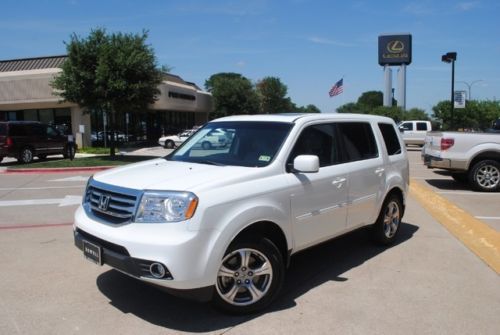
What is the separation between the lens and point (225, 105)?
59.2m

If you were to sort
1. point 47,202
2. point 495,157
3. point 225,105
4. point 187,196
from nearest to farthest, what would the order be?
point 187,196 < point 47,202 < point 495,157 < point 225,105

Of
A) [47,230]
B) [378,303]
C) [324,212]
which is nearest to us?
[378,303]

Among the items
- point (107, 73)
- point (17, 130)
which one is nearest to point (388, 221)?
point (107, 73)

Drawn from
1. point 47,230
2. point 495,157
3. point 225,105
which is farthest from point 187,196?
point 225,105

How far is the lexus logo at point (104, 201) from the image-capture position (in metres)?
4.13

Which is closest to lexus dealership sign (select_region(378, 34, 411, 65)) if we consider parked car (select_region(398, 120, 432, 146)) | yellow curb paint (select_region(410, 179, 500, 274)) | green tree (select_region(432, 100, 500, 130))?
green tree (select_region(432, 100, 500, 130))

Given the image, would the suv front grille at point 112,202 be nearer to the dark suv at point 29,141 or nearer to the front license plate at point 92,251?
the front license plate at point 92,251

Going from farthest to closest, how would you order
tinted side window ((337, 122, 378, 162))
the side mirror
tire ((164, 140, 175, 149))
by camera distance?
1. tire ((164, 140, 175, 149))
2. tinted side window ((337, 122, 378, 162))
3. the side mirror

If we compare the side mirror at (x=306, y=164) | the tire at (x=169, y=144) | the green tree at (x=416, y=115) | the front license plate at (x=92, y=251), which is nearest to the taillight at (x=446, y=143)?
the side mirror at (x=306, y=164)

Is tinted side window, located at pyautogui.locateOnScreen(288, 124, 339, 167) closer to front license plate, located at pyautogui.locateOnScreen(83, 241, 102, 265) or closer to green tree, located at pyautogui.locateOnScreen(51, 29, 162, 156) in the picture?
front license plate, located at pyautogui.locateOnScreen(83, 241, 102, 265)

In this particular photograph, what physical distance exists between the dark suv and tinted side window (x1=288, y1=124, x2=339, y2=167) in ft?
57.0

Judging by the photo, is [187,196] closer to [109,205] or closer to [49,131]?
[109,205]

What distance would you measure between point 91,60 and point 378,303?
18.1m

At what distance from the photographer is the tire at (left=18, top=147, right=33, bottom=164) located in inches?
777
